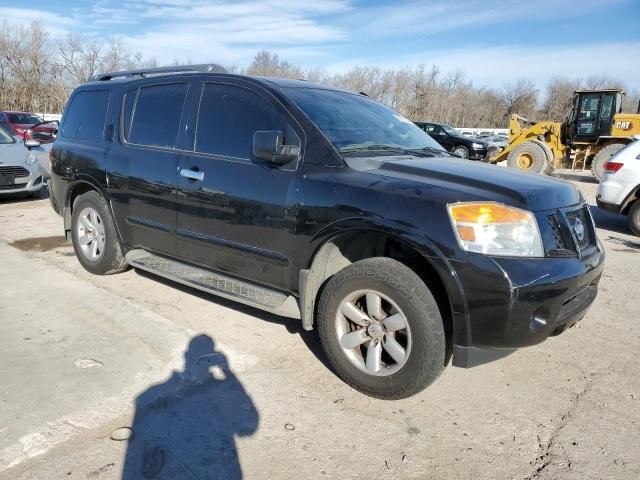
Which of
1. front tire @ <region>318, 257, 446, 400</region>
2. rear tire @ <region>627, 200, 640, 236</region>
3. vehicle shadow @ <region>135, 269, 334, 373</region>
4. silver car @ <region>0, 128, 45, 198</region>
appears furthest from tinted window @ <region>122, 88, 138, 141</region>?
rear tire @ <region>627, 200, 640, 236</region>

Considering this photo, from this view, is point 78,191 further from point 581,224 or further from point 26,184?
point 26,184

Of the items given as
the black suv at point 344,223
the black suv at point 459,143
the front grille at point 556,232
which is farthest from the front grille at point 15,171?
the black suv at point 459,143

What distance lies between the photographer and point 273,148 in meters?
3.05

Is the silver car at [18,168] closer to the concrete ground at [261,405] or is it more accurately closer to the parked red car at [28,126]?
the concrete ground at [261,405]

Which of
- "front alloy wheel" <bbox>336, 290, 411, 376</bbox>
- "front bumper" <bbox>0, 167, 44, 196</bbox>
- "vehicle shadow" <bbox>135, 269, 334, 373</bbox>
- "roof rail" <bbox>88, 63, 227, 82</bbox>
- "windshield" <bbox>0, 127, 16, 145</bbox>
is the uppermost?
"roof rail" <bbox>88, 63, 227, 82</bbox>

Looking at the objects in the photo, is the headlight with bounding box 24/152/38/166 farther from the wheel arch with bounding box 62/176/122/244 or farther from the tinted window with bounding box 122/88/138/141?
the tinted window with bounding box 122/88/138/141

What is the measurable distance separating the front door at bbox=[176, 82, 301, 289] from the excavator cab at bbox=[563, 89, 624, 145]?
16262mm

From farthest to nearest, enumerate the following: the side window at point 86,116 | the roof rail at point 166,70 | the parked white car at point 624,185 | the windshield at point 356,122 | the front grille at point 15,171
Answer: the front grille at point 15,171, the parked white car at point 624,185, the side window at point 86,116, the roof rail at point 166,70, the windshield at point 356,122

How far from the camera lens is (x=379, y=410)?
9.20 feet

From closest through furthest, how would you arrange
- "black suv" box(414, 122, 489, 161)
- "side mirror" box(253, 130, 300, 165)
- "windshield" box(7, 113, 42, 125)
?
1. "side mirror" box(253, 130, 300, 165)
2. "windshield" box(7, 113, 42, 125)
3. "black suv" box(414, 122, 489, 161)

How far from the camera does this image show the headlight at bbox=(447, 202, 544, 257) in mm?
2520

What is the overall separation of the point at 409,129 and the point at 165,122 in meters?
2.01

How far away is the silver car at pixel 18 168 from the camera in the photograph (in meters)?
8.54

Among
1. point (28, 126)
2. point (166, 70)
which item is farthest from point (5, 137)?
point (28, 126)
